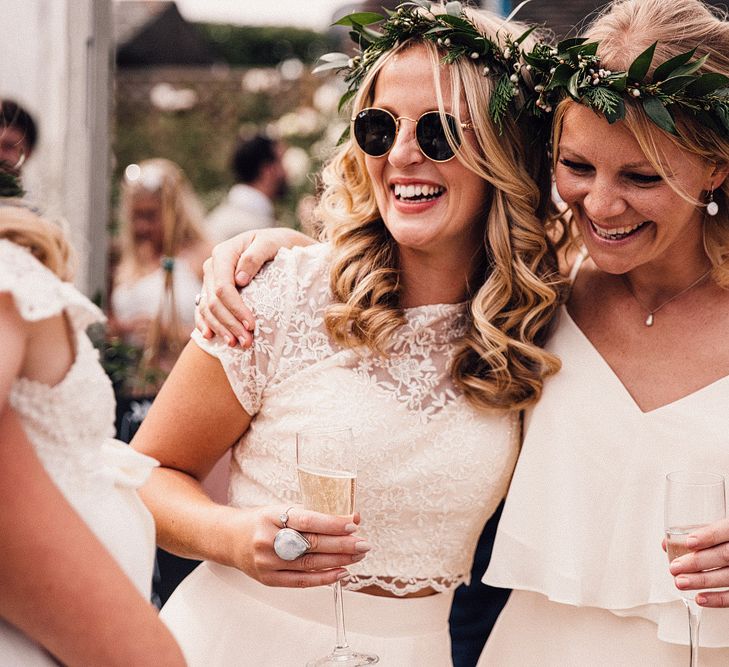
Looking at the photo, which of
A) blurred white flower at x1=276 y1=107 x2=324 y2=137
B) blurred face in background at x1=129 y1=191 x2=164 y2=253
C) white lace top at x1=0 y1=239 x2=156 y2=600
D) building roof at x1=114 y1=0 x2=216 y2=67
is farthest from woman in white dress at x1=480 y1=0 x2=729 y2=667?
building roof at x1=114 y1=0 x2=216 y2=67

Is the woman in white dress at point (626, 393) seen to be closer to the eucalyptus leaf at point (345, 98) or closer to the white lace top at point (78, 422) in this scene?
the eucalyptus leaf at point (345, 98)

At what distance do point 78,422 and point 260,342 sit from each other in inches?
45.1

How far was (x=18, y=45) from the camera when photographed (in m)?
3.12

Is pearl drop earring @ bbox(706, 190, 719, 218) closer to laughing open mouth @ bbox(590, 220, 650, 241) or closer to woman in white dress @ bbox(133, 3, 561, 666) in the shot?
laughing open mouth @ bbox(590, 220, 650, 241)

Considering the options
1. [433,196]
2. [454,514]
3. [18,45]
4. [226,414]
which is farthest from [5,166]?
[18,45]

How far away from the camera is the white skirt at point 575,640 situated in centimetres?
236

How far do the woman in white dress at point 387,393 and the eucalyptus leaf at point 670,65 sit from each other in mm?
344

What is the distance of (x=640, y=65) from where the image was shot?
2.36 meters

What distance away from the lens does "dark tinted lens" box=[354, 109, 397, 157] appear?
96.8 inches

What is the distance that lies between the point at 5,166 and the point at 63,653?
63 centimetres

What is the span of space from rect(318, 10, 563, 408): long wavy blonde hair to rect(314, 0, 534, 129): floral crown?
25 millimetres

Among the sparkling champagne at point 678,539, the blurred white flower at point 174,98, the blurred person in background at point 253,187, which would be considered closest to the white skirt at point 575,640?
the sparkling champagne at point 678,539

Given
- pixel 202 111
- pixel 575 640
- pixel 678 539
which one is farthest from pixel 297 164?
pixel 678 539

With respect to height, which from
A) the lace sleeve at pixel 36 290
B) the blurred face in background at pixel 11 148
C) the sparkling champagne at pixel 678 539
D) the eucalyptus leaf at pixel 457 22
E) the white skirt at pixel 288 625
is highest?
the eucalyptus leaf at pixel 457 22
